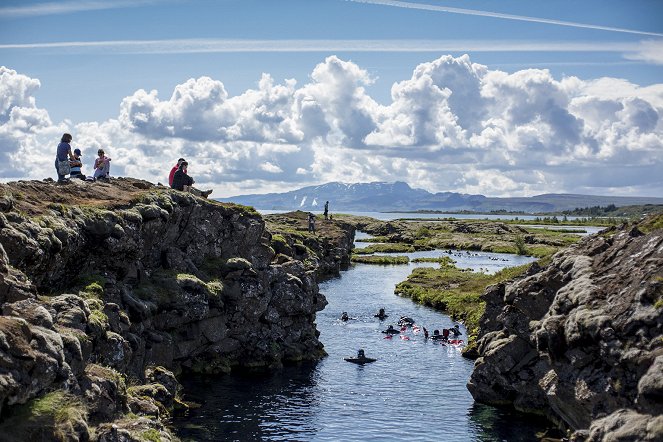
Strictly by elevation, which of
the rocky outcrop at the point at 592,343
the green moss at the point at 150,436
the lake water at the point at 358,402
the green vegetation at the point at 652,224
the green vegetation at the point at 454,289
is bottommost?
the lake water at the point at 358,402

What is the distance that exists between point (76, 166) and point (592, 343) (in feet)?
157

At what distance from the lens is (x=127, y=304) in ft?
198

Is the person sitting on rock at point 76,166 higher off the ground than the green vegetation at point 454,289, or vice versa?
the person sitting on rock at point 76,166

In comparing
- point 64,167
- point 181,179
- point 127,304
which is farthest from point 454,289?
point 64,167

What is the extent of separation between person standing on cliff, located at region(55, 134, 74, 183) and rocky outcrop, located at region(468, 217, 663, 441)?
40.2 metres

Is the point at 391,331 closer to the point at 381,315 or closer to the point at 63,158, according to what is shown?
the point at 381,315

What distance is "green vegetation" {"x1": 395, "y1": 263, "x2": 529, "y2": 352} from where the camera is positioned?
10575 centimetres

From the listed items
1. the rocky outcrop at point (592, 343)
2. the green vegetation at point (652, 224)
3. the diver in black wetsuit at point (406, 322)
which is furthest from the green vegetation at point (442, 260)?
the green vegetation at point (652, 224)

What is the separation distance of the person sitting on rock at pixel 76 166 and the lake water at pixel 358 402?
22.2 metres

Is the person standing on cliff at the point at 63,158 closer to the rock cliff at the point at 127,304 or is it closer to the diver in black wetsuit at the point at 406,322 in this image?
the rock cliff at the point at 127,304

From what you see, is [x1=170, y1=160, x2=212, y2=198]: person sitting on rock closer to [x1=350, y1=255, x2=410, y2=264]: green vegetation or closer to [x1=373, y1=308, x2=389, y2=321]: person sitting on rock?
[x1=373, y1=308, x2=389, y2=321]: person sitting on rock

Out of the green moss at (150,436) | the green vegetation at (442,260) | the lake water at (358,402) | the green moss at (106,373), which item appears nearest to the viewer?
the green moss at (150,436)

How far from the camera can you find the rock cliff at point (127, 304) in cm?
3709

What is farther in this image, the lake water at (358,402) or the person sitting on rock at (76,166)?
the person sitting on rock at (76,166)
